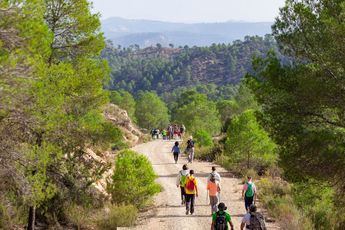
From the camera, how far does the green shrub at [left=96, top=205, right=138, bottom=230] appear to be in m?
17.8

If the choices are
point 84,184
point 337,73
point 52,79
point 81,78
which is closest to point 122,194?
point 84,184

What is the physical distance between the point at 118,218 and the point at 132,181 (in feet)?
7.77

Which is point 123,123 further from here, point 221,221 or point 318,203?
point 221,221

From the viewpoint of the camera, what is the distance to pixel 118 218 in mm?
17844

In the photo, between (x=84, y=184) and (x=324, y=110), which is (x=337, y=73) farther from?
(x=84, y=184)

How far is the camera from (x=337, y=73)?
1430cm

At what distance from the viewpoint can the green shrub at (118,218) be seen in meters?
17.8

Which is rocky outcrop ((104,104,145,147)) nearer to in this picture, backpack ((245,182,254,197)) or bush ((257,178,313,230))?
bush ((257,178,313,230))

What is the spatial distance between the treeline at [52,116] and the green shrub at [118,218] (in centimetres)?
4

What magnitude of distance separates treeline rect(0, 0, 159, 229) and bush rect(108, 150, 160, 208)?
2.4 inches

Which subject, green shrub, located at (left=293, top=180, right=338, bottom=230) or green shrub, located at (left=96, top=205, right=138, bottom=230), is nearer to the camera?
green shrub, located at (left=293, top=180, right=338, bottom=230)

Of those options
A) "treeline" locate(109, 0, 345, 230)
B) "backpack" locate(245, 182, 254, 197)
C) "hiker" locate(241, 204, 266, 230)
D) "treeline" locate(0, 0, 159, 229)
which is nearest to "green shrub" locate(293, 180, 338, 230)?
"treeline" locate(109, 0, 345, 230)

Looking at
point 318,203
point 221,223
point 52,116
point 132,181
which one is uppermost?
point 52,116

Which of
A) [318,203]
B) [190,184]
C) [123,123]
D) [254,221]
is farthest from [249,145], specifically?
[123,123]
